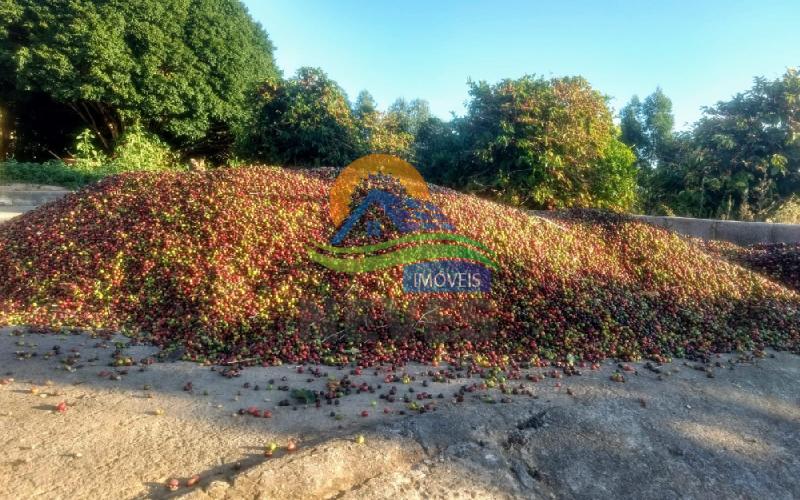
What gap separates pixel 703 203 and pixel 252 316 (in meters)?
10.7

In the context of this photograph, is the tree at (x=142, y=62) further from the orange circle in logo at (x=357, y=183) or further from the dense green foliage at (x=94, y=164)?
the orange circle in logo at (x=357, y=183)

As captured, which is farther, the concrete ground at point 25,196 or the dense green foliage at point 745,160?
the concrete ground at point 25,196

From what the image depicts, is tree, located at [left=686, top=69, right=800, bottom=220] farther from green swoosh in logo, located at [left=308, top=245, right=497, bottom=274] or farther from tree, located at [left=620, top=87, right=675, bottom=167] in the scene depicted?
tree, located at [left=620, top=87, right=675, bottom=167]

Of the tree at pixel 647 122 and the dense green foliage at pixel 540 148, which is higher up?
the tree at pixel 647 122

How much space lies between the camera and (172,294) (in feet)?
14.5

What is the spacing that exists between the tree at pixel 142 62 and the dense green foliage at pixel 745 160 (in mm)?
11344

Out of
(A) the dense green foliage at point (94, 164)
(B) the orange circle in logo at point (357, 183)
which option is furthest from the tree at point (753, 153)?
(A) the dense green foliage at point (94, 164)

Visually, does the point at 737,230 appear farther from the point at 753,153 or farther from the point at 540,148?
the point at 540,148

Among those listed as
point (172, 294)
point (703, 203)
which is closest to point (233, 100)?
point (703, 203)

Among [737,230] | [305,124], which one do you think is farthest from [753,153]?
[305,124]

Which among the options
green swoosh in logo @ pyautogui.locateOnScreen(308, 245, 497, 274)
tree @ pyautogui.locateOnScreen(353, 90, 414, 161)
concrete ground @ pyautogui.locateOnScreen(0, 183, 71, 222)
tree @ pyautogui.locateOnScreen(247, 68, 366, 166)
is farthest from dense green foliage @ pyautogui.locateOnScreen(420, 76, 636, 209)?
concrete ground @ pyautogui.locateOnScreen(0, 183, 71, 222)

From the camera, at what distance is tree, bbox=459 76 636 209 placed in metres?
9.67

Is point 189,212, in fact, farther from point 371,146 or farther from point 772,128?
point 772,128

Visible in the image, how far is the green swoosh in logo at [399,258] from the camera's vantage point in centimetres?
493
